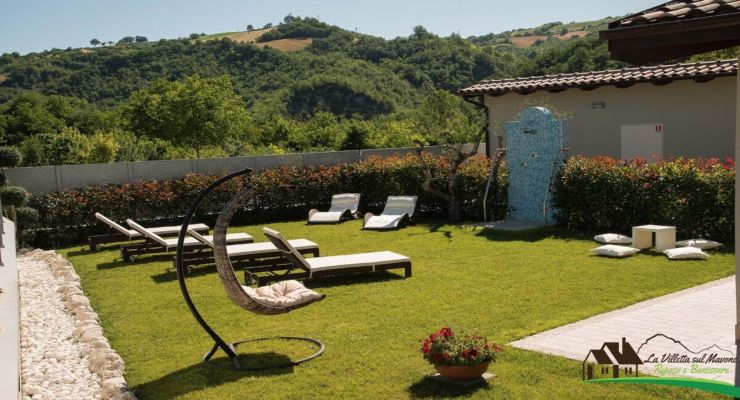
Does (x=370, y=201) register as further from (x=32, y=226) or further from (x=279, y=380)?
(x=279, y=380)

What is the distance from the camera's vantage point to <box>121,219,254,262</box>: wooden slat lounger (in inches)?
519

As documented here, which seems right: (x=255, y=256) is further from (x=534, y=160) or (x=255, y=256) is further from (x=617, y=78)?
(x=617, y=78)

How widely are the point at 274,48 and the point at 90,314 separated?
5401 centimetres

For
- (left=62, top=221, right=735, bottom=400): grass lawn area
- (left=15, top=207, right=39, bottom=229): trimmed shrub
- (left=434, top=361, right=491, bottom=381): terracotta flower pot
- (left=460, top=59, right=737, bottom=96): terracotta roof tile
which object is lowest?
(left=62, top=221, right=735, bottom=400): grass lawn area

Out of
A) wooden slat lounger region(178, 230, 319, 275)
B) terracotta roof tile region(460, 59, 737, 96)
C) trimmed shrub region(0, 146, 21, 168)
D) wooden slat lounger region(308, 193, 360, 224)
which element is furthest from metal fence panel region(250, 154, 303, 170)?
wooden slat lounger region(178, 230, 319, 275)

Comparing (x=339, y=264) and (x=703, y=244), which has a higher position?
(x=339, y=264)

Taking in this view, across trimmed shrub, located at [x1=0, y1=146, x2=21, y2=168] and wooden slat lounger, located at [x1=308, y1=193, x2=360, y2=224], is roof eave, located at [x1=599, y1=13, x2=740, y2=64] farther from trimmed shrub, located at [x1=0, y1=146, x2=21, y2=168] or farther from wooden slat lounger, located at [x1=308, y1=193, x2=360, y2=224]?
trimmed shrub, located at [x1=0, y1=146, x2=21, y2=168]

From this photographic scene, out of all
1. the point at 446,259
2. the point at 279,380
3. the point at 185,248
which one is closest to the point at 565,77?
the point at 446,259

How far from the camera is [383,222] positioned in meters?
17.2

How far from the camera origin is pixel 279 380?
6.62 m

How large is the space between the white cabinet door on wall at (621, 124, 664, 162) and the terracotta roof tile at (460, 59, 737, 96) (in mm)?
1278

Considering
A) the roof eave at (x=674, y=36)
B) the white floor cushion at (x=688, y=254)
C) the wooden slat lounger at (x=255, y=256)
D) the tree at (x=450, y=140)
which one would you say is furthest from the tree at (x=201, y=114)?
the roof eave at (x=674, y=36)

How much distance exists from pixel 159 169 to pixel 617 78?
11827 millimetres

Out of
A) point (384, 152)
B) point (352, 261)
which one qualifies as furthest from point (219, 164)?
point (352, 261)
